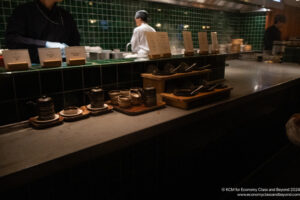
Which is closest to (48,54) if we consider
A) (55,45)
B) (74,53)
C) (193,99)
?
(74,53)

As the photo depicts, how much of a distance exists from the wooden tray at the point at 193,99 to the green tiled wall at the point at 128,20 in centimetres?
330

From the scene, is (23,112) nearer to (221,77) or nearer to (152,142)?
(152,142)

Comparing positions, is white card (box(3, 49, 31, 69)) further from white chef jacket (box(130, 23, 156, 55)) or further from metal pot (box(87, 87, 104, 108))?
white chef jacket (box(130, 23, 156, 55))

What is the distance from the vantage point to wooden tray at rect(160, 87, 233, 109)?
5.36ft

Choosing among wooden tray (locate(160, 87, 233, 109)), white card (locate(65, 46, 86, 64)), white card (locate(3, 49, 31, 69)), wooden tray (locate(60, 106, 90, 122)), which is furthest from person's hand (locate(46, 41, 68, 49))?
wooden tray (locate(160, 87, 233, 109))

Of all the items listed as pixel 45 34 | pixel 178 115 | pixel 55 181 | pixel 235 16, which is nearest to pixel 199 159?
pixel 178 115

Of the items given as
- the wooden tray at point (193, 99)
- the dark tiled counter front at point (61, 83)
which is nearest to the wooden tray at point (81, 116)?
the dark tiled counter front at point (61, 83)

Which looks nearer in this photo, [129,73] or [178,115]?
[178,115]

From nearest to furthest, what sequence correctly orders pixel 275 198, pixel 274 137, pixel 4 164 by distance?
pixel 4 164, pixel 275 198, pixel 274 137

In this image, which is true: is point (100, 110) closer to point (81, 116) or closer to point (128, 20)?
point (81, 116)

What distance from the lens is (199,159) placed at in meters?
1.82

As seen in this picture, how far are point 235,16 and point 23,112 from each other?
7223 millimetres

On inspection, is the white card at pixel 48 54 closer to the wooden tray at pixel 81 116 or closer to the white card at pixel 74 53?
the white card at pixel 74 53

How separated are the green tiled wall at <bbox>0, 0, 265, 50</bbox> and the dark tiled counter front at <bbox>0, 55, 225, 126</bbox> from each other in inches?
115
